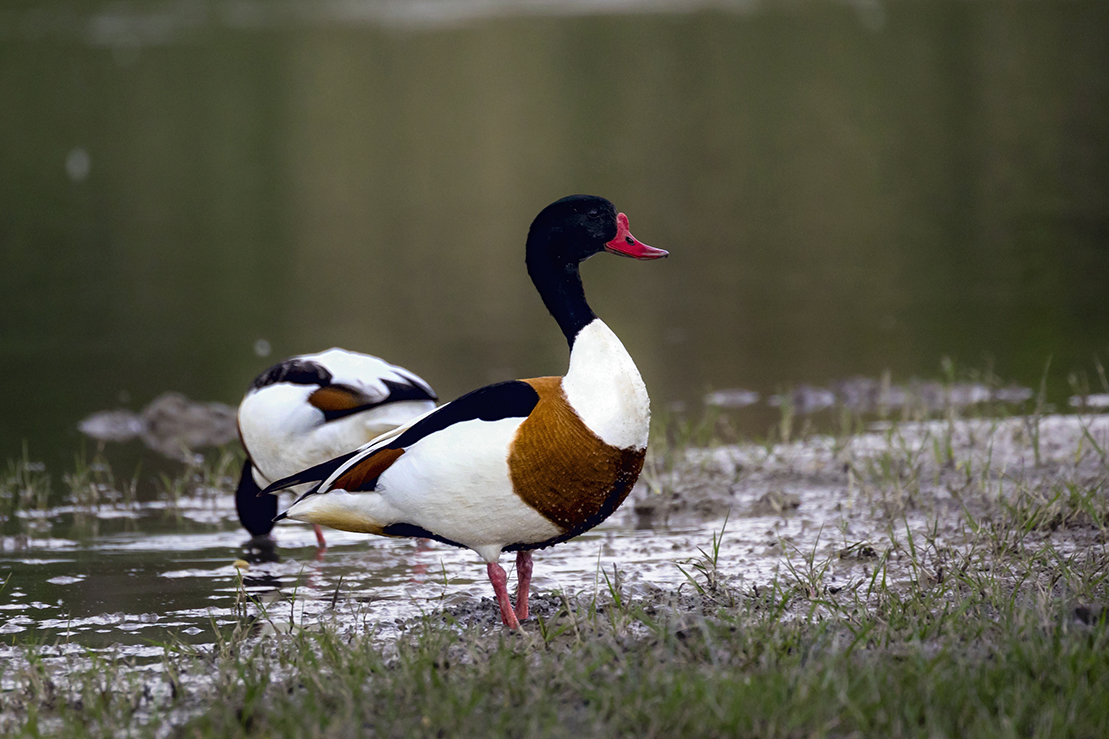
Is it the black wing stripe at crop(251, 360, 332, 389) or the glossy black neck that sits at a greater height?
the glossy black neck

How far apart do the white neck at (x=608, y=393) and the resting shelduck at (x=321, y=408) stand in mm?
1717

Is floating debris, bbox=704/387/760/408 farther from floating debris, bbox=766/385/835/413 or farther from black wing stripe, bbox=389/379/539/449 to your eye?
black wing stripe, bbox=389/379/539/449

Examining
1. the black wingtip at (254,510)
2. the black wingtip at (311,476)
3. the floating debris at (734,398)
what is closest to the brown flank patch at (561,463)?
the black wingtip at (311,476)

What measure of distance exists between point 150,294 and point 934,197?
11366 millimetres

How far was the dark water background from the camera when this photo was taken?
40.3 ft

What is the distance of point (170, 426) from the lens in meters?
9.55

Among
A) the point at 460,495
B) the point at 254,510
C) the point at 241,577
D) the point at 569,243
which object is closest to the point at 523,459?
the point at 460,495

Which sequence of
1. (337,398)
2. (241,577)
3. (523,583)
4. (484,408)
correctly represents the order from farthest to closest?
(337,398), (241,577), (523,583), (484,408)

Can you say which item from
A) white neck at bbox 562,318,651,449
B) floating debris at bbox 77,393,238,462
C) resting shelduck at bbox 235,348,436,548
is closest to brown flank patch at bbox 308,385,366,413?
resting shelduck at bbox 235,348,436,548

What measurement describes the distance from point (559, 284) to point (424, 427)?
0.71 m

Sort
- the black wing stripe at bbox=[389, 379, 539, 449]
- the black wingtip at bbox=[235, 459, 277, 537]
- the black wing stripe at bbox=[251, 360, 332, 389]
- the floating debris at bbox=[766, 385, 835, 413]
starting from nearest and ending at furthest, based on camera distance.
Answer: the black wing stripe at bbox=[389, 379, 539, 449] → the black wing stripe at bbox=[251, 360, 332, 389] → the black wingtip at bbox=[235, 459, 277, 537] → the floating debris at bbox=[766, 385, 835, 413]

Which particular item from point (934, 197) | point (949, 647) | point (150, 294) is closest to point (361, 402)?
point (949, 647)

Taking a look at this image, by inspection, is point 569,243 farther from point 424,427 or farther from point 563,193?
point 563,193

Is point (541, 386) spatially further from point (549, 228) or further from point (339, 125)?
point (339, 125)
